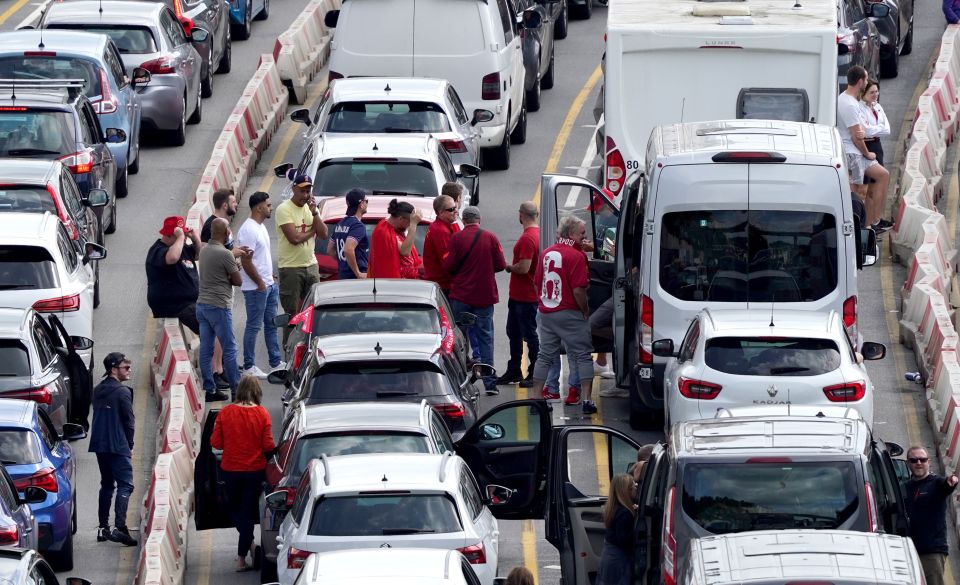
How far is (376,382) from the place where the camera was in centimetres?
1695

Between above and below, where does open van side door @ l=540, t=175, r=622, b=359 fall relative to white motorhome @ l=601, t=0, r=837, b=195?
below

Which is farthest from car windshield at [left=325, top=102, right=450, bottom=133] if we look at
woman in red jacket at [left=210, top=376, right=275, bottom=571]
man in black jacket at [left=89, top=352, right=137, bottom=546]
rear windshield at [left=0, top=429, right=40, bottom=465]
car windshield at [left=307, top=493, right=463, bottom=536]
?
car windshield at [left=307, top=493, right=463, bottom=536]

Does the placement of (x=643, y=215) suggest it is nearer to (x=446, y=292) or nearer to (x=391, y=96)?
(x=446, y=292)

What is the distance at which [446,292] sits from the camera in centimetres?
2078

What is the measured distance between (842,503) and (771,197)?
5.51 meters

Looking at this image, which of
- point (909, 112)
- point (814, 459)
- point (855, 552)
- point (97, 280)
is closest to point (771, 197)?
point (814, 459)

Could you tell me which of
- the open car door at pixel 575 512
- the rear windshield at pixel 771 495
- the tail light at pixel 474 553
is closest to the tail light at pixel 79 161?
the open car door at pixel 575 512

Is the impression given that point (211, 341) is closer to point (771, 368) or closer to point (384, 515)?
point (771, 368)

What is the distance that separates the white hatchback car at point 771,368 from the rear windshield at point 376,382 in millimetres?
1856

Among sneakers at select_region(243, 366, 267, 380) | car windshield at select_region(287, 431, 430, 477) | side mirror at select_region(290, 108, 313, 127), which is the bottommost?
sneakers at select_region(243, 366, 267, 380)

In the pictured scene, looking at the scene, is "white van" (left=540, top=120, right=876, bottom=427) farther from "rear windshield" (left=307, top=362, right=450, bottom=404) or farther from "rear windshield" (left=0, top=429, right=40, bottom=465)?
"rear windshield" (left=0, top=429, right=40, bottom=465)

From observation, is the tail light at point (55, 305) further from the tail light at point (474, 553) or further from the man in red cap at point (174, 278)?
the tail light at point (474, 553)

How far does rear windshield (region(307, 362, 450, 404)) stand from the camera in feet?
55.5

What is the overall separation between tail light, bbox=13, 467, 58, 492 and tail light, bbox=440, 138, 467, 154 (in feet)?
30.2
